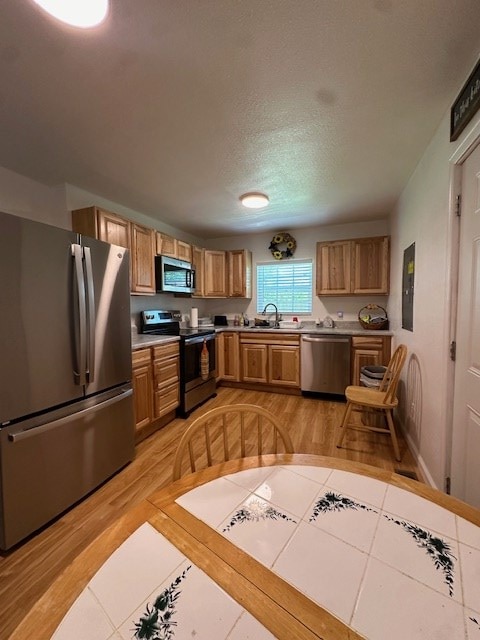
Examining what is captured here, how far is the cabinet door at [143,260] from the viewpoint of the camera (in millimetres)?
2957

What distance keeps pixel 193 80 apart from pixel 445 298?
1.85 metres

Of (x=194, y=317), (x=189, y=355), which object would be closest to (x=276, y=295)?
(x=194, y=317)

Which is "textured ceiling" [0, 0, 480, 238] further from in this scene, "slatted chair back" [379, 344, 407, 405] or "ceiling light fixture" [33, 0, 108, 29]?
"slatted chair back" [379, 344, 407, 405]

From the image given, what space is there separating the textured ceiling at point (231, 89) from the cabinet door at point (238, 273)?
5.98ft

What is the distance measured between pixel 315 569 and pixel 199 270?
3954 millimetres

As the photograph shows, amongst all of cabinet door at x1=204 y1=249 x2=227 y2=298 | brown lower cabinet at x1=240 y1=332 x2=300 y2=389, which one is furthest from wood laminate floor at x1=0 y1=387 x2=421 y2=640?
cabinet door at x1=204 y1=249 x2=227 y2=298

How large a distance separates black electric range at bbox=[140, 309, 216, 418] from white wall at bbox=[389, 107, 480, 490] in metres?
2.26

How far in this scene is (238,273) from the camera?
A: 14.7ft

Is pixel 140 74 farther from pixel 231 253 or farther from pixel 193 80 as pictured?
pixel 231 253

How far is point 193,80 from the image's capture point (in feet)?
4.75

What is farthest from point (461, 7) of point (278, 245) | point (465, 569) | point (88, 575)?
point (278, 245)

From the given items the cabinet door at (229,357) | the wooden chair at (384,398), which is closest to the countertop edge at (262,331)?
the cabinet door at (229,357)

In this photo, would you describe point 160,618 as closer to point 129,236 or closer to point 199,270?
point 129,236

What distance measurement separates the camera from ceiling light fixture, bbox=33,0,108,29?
99cm
